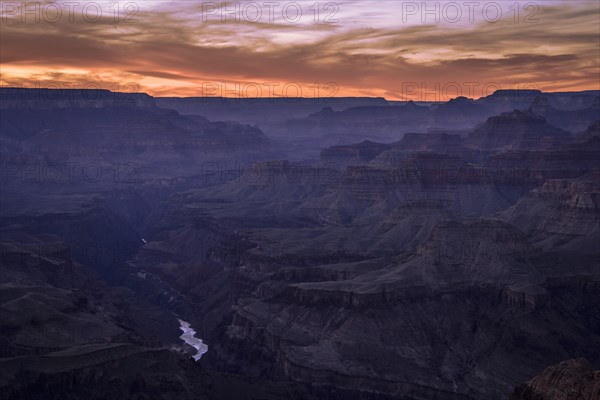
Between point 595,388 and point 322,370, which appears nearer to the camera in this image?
→ point 595,388

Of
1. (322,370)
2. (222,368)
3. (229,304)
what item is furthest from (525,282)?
(229,304)

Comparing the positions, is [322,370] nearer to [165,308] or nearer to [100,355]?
[100,355]

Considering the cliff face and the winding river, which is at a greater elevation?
the cliff face

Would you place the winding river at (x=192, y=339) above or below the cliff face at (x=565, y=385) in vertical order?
below

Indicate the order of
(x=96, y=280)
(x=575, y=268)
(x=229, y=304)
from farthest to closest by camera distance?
(x=96, y=280) → (x=229, y=304) → (x=575, y=268)

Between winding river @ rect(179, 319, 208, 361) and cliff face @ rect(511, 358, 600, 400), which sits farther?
winding river @ rect(179, 319, 208, 361)

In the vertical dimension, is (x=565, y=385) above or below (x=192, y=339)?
above

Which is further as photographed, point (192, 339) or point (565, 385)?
point (192, 339)

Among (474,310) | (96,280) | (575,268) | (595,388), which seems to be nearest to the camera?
(595,388)
